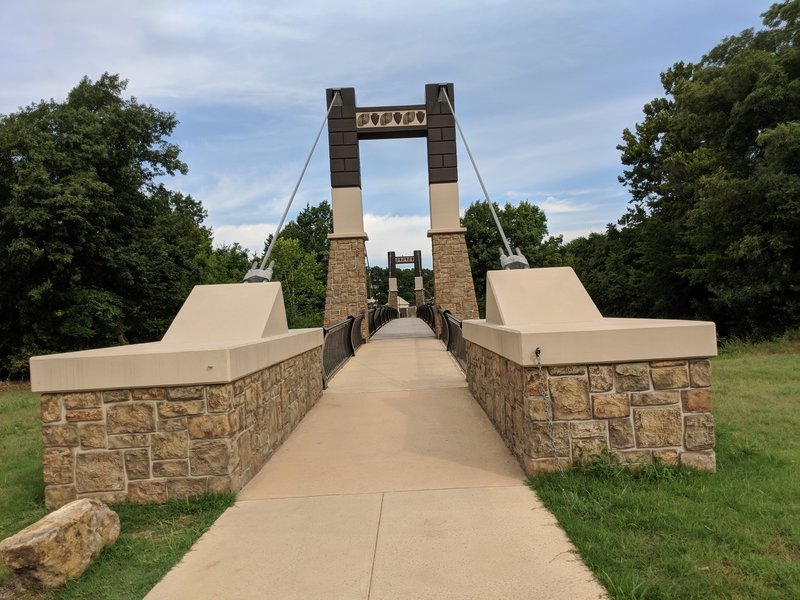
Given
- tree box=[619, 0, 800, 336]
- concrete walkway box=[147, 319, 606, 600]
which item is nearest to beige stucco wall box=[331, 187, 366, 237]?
tree box=[619, 0, 800, 336]

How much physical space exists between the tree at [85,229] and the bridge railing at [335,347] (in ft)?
27.5

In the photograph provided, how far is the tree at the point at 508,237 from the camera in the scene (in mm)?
43406

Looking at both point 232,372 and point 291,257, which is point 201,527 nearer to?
point 232,372

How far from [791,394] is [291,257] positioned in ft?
104

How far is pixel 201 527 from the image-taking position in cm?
340

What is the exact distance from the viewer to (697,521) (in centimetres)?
301

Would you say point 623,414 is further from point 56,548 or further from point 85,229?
point 85,229

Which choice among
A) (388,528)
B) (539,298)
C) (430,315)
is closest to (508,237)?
(430,315)

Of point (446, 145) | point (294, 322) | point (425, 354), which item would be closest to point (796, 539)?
point (425, 354)

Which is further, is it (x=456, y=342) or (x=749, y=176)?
(x=749, y=176)

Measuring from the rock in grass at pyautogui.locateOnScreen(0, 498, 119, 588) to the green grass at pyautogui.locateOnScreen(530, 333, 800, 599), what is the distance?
8.06 feet

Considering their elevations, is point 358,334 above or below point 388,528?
above

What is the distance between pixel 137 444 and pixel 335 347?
21.4 ft

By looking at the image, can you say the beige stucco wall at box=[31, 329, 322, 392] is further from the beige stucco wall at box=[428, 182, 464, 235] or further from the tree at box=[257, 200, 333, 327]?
the tree at box=[257, 200, 333, 327]
